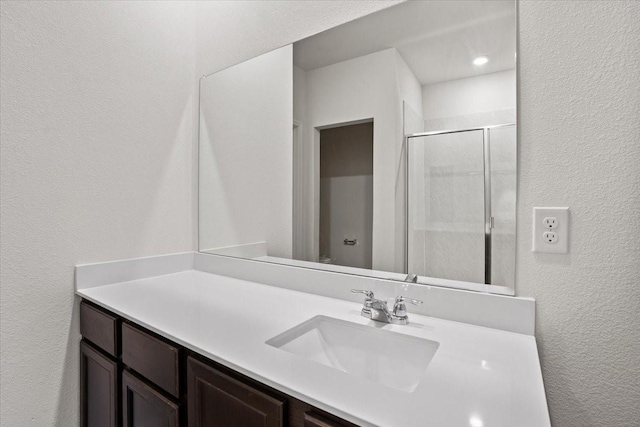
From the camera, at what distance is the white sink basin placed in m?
0.81

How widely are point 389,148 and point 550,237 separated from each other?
53 centimetres

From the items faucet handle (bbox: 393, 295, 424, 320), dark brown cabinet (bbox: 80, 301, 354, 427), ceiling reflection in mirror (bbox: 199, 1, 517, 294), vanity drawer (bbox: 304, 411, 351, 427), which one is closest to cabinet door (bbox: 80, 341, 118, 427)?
dark brown cabinet (bbox: 80, 301, 354, 427)

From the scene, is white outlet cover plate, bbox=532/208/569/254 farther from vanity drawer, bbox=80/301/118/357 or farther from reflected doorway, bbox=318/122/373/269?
vanity drawer, bbox=80/301/118/357

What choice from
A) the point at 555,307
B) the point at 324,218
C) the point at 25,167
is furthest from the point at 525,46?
the point at 25,167

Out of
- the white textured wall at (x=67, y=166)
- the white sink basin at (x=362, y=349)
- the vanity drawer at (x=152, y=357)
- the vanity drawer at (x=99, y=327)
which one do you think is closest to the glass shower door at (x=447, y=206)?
the white sink basin at (x=362, y=349)

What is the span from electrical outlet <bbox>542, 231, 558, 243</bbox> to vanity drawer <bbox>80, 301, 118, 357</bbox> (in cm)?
132

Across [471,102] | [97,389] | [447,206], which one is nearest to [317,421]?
[447,206]

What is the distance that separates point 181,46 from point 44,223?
41.7 inches

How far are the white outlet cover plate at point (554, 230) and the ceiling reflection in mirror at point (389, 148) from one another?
0.06 meters

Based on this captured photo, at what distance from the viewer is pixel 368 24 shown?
117 centimetres

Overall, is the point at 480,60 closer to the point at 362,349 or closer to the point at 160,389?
the point at 362,349

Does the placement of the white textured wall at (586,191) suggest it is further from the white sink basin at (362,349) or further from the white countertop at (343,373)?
the white sink basin at (362,349)

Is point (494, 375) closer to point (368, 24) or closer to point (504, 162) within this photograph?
point (504, 162)

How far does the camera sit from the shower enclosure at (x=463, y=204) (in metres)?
0.93
